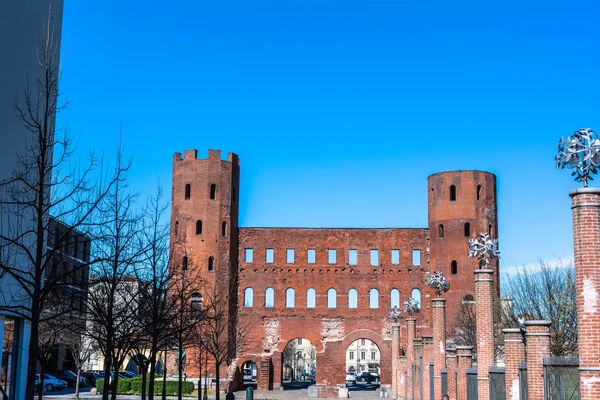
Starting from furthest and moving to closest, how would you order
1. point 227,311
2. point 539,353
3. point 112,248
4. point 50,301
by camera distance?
point 227,311, point 50,301, point 112,248, point 539,353

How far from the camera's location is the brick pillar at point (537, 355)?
15.8 meters

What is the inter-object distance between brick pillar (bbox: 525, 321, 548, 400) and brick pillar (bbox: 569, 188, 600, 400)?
4061mm

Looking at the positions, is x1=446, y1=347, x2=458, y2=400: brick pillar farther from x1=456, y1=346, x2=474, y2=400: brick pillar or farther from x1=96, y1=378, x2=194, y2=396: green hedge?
x1=96, y1=378, x2=194, y2=396: green hedge

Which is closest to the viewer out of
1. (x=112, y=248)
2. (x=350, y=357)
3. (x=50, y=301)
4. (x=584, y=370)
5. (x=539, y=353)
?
(x=584, y=370)

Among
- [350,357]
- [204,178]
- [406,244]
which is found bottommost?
[350,357]

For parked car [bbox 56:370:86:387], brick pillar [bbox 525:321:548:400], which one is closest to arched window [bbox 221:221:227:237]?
parked car [bbox 56:370:86:387]

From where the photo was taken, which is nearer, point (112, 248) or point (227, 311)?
point (112, 248)

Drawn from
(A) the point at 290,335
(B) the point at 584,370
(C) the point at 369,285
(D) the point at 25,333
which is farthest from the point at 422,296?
(B) the point at 584,370

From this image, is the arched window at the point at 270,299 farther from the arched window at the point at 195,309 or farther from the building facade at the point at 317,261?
the arched window at the point at 195,309

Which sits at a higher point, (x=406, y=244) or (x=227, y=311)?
(x=406, y=244)

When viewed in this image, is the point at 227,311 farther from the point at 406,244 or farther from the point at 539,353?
the point at 539,353

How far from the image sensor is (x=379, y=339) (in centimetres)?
5250

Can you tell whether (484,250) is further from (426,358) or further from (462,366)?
(426,358)

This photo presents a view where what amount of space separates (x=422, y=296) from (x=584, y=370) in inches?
1647
